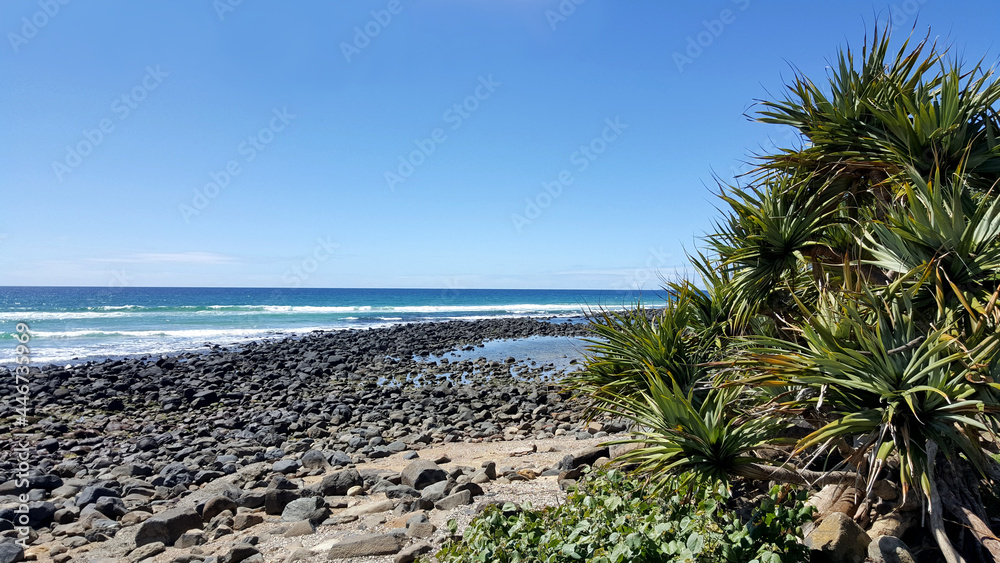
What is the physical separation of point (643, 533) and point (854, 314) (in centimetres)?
192

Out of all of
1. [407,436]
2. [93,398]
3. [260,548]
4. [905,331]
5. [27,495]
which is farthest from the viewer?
[93,398]

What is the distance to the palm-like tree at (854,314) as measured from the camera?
11.1 feet

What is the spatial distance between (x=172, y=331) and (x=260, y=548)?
111 feet

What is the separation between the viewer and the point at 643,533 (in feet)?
10.6

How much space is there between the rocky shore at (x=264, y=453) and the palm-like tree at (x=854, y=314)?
199 cm

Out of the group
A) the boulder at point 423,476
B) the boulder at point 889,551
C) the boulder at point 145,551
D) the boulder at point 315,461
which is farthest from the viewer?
the boulder at point 315,461

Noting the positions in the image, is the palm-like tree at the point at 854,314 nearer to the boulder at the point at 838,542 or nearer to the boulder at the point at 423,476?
the boulder at the point at 838,542

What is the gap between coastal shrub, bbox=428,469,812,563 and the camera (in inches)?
122

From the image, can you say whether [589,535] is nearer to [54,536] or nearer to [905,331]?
[905,331]

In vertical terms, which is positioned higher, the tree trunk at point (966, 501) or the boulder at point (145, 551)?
the tree trunk at point (966, 501)

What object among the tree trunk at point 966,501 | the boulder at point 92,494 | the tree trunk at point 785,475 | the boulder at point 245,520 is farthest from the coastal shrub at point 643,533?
the boulder at point 92,494

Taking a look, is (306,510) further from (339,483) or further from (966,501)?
(966,501)

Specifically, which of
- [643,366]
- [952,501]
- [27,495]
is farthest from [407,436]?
[952,501]

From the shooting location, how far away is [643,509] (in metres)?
3.71
